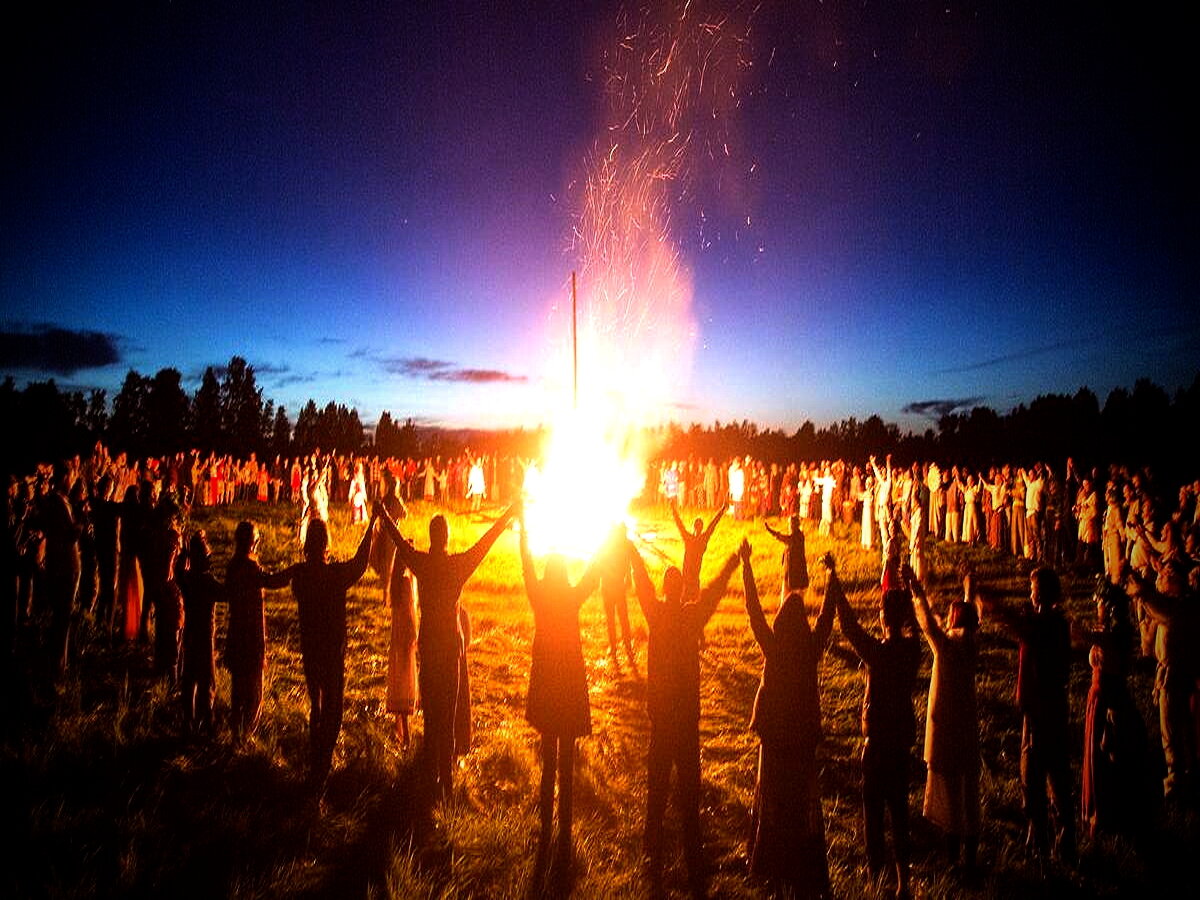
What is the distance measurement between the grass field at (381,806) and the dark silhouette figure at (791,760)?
17.3 inches

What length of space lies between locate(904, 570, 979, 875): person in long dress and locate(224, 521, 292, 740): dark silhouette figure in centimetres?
548

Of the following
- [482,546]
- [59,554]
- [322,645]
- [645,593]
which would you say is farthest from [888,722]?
[59,554]

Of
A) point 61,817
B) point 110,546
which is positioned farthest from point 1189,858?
point 110,546

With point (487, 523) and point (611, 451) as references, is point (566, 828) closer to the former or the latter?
point (487, 523)

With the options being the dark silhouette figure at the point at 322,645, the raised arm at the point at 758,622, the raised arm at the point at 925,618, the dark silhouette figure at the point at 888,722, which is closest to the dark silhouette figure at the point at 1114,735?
the raised arm at the point at 925,618

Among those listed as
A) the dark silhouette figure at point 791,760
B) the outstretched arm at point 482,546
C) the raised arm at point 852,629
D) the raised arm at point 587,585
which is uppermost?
the outstretched arm at point 482,546

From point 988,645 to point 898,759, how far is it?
7792mm

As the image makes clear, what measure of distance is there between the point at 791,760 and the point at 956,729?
55.8 inches

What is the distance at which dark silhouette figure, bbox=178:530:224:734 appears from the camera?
6.51 m

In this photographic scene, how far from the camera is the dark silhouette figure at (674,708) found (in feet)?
16.7

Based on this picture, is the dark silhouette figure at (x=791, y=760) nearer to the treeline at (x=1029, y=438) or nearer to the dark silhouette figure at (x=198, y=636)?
the dark silhouette figure at (x=198, y=636)

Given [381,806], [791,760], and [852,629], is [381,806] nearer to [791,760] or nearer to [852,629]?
[791,760]

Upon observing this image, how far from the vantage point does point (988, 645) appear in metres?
11.5

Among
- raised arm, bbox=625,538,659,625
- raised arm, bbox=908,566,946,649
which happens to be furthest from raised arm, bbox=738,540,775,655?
raised arm, bbox=908,566,946,649
